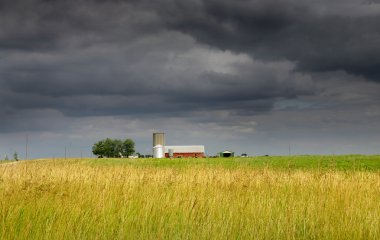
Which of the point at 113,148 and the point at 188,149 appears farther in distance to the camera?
the point at 113,148

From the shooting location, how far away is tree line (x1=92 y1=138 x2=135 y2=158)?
5113 inches

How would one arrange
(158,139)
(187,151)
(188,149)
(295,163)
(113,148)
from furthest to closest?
1. (113,148)
2. (188,149)
3. (187,151)
4. (158,139)
5. (295,163)

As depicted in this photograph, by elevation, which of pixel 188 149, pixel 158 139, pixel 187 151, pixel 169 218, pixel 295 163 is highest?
pixel 158 139

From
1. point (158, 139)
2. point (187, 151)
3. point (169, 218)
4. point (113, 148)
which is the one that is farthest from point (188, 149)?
point (169, 218)

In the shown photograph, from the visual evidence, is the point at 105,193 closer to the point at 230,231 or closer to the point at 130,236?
the point at 130,236

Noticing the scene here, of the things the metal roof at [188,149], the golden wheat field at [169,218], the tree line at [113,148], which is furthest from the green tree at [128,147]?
the golden wheat field at [169,218]

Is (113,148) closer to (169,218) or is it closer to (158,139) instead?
(158,139)

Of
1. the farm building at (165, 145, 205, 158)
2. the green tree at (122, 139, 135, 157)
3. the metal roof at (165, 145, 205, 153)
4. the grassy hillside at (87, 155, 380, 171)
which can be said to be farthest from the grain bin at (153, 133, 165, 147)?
the green tree at (122, 139, 135, 157)

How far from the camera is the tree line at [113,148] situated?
129875 millimetres

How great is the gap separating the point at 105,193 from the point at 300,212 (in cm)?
424

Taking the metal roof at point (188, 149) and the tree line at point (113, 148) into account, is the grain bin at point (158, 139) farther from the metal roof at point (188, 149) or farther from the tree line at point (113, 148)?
the tree line at point (113, 148)

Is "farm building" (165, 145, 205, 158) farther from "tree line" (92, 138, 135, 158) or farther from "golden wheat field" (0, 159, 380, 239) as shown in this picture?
"golden wheat field" (0, 159, 380, 239)

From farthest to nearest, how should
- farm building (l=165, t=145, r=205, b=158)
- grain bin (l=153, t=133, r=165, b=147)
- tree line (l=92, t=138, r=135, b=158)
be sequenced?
tree line (l=92, t=138, r=135, b=158) → farm building (l=165, t=145, r=205, b=158) → grain bin (l=153, t=133, r=165, b=147)

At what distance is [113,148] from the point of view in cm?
13238
